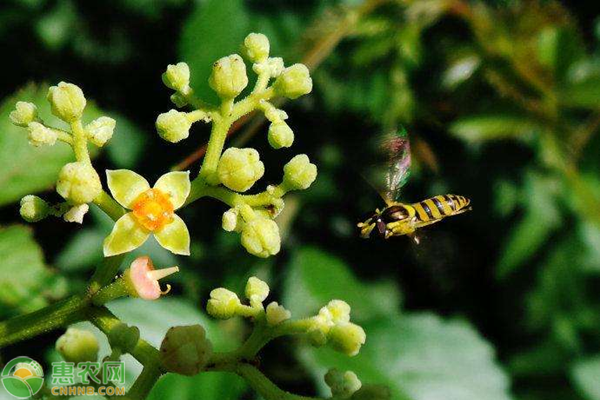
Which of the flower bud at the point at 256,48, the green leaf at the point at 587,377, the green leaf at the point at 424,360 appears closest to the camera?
the flower bud at the point at 256,48

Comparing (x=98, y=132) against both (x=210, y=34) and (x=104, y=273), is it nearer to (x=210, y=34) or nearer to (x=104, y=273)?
(x=104, y=273)

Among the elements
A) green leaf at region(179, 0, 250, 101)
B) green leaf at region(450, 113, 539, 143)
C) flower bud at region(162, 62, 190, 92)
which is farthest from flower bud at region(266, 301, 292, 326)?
green leaf at region(450, 113, 539, 143)

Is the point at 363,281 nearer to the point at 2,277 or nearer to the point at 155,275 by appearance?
the point at 2,277

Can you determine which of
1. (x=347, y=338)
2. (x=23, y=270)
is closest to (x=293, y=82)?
(x=347, y=338)

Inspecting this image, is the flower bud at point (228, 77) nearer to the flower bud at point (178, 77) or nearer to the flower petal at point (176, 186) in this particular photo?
the flower bud at point (178, 77)

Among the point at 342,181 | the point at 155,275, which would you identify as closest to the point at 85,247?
the point at 342,181

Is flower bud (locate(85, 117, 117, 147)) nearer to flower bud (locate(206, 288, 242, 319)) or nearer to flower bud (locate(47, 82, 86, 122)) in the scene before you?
flower bud (locate(47, 82, 86, 122))

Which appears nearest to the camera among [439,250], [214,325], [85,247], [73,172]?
[73,172]

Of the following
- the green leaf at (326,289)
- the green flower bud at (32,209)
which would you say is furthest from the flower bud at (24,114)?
the green leaf at (326,289)
